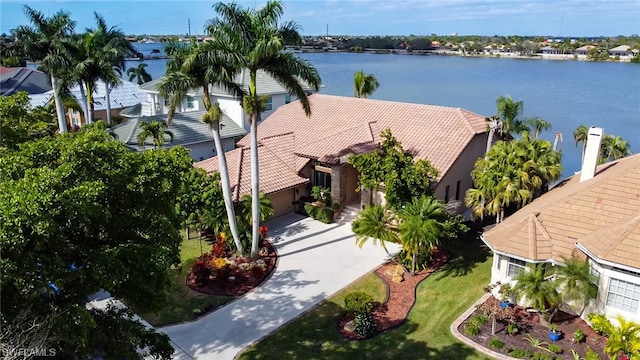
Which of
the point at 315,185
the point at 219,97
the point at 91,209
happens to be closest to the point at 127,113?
the point at 219,97

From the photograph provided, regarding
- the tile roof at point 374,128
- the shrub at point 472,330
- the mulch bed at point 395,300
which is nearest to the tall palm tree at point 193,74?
the tile roof at point 374,128

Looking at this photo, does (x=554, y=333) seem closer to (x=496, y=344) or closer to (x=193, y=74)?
(x=496, y=344)

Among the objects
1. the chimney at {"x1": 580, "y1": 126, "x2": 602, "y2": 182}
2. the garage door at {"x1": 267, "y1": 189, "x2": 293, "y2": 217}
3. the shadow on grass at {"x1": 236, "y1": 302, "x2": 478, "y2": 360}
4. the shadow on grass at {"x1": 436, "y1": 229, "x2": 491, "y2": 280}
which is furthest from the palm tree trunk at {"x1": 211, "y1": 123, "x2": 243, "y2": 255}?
the chimney at {"x1": 580, "y1": 126, "x2": 602, "y2": 182}

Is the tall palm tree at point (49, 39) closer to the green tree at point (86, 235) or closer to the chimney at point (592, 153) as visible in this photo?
the green tree at point (86, 235)

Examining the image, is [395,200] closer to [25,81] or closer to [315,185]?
[315,185]

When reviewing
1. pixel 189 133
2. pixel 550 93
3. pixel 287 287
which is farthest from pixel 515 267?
pixel 550 93

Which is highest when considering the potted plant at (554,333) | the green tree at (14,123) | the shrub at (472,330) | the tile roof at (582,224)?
the green tree at (14,123)
